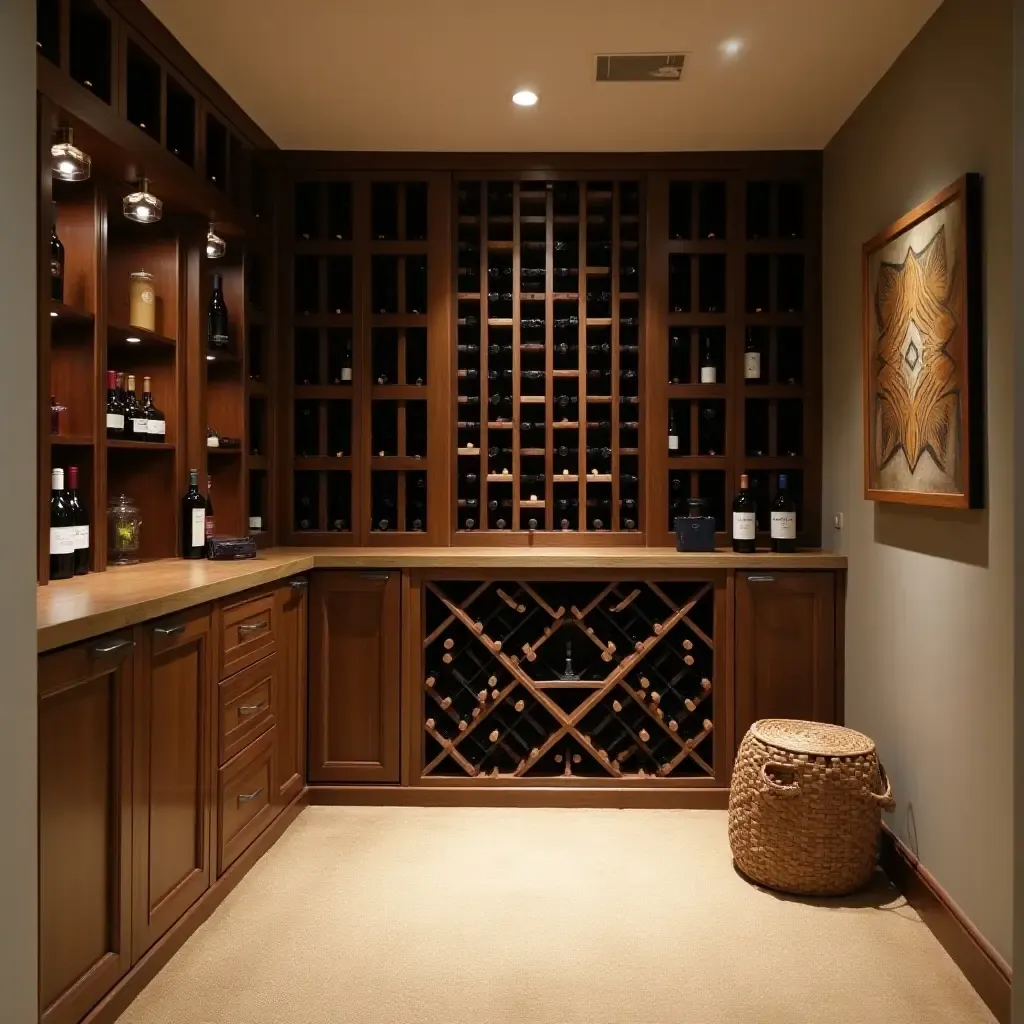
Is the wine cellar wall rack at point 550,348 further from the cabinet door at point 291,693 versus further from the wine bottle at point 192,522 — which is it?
the wine bottle at point 192,522

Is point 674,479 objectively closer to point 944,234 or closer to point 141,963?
point 944,234

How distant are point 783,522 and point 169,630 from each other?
7.77 ft

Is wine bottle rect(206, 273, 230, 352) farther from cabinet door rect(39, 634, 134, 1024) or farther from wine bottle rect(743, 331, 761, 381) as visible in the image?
wine bottle rect(743, 331, 761, 381)

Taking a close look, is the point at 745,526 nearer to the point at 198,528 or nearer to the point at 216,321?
the point at 198,528

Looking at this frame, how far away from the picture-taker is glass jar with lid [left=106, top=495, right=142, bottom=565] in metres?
3.06

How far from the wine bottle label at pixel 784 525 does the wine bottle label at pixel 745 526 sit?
0.08 metres

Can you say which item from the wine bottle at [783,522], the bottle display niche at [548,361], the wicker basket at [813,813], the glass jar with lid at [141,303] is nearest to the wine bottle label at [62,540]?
the glass jar with lid at [141,303]

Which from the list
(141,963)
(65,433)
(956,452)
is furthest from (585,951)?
(65,433)

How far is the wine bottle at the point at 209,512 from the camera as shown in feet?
11.0

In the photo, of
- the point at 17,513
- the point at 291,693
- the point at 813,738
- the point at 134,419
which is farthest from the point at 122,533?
the point at 813,738

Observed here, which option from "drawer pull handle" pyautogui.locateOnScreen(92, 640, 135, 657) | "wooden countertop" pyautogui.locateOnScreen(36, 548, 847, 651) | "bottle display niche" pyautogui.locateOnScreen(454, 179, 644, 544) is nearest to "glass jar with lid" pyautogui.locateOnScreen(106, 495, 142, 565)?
"wooden countertop" pyautogui.locateOnScreen(36, 548, 847, 651)

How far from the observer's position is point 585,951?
97.0 inches

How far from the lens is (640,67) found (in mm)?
3098

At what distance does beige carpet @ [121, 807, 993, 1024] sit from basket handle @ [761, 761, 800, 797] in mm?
328
